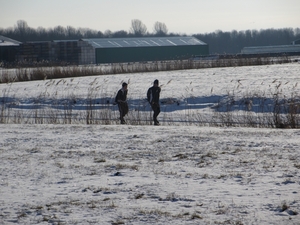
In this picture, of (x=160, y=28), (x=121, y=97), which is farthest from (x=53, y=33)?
(x=121, y=97)

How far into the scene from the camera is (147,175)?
7.97 m

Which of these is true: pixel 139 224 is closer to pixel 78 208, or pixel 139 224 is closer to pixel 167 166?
pixel 78 208

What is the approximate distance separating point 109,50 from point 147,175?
71820 millimetres

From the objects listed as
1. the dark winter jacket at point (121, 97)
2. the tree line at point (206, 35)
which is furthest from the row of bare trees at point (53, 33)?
the dark winter jacket at point (121, 97)

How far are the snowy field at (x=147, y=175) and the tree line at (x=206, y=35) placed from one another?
129m

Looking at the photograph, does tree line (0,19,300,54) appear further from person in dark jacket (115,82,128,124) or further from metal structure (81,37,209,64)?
person in dark jacket (115,82,128,124)

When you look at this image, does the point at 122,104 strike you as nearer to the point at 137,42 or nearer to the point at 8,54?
the point at 8,54

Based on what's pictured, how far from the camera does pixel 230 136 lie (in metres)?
12.0

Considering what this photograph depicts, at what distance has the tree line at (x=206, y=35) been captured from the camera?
472 feet

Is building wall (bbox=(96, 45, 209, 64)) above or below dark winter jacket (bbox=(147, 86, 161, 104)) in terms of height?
above

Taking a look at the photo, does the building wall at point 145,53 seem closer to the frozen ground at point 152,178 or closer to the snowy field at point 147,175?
the snowy field at point 147,175

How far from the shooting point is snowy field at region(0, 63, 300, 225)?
596cm

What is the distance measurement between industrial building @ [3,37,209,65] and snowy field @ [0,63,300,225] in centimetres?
5346

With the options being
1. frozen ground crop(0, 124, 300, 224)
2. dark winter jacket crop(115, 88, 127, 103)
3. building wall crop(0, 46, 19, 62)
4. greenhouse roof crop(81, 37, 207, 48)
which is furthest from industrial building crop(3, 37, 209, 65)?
frozen ground crop(0, 124, 300, 224)
